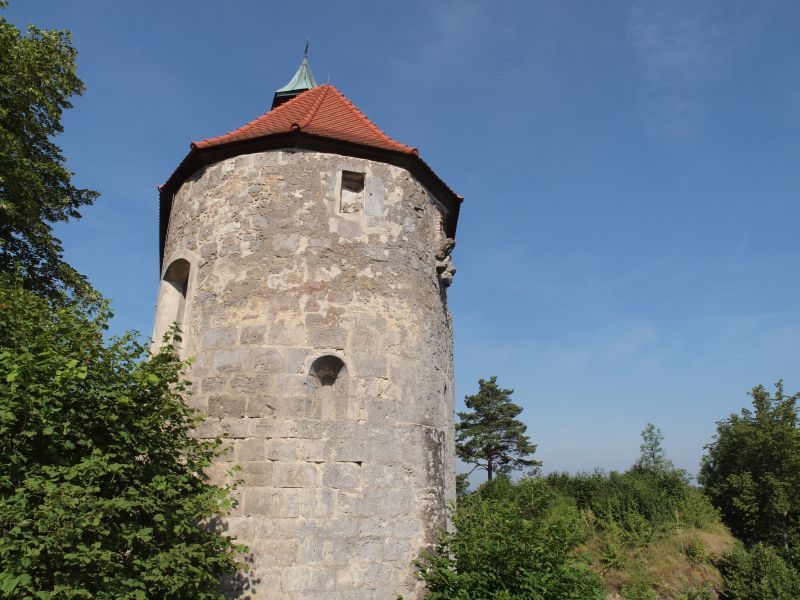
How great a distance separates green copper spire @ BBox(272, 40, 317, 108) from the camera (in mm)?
15641

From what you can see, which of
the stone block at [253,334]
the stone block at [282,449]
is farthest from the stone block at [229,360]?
the stone block at [282,449]

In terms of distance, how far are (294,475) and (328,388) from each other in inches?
42.8

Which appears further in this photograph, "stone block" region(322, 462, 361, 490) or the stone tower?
"stone block" region(322, 462, 361, 490)

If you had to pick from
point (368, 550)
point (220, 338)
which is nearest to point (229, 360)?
point (220, 338)

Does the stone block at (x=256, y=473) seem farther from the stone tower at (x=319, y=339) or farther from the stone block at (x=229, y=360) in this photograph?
the stone block at (x=229, y=360)

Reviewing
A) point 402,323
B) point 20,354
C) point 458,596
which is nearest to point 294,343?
point 402,323

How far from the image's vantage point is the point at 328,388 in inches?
258

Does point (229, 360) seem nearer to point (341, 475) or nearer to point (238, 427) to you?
point (238, 427)

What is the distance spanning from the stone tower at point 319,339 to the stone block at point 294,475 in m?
0.01

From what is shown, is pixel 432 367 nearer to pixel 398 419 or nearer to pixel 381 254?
pixel 398 419

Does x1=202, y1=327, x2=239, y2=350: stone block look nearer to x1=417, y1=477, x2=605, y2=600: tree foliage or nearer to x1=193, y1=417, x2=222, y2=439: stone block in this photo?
x1=193, y1=417, x2=222, y2=439: stone block

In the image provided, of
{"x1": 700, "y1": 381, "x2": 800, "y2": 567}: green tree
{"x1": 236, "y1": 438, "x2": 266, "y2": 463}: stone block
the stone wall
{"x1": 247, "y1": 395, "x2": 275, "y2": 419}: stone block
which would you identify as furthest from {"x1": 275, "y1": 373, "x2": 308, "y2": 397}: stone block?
{"x1": 700, "y1": 381, "x2": 800, "y2": 567}: green tree

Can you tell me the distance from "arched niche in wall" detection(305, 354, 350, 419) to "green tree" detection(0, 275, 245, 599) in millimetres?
1475

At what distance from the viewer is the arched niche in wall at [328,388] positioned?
251 inches
